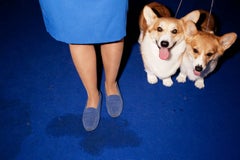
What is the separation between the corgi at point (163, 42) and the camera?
1329 millimetres

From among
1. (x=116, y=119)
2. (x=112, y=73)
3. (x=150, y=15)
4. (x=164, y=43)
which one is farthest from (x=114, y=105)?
(x=150, y=15)

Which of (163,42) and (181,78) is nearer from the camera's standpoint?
(163,42)

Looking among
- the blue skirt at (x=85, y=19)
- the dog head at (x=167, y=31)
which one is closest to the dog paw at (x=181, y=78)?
the dog head at (x=167, y=31)

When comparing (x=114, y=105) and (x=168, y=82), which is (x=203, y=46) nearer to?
(x=168, y=82)

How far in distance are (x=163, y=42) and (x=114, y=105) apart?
1.57 feet

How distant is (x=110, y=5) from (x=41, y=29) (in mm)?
1189

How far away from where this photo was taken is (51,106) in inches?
58.7

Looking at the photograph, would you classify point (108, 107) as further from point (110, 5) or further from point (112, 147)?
point (110, 5)

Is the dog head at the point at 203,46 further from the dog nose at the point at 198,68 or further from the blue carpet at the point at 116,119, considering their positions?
the blue carpet at the point at 116,119

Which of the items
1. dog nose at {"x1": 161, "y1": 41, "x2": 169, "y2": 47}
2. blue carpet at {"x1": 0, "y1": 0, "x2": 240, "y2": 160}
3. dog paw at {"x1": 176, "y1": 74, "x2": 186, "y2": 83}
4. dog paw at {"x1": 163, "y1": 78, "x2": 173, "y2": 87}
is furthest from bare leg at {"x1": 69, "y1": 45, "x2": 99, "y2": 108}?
dog paw at {"x1": 176, "y1": 74, "x2": 186, "y2": 83}

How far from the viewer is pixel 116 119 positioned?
1449 millimetres

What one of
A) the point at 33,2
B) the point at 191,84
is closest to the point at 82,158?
the point at 191,84

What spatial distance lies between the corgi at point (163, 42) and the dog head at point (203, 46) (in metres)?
0.05

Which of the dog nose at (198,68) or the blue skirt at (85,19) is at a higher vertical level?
the blue skirt at (85,19)
